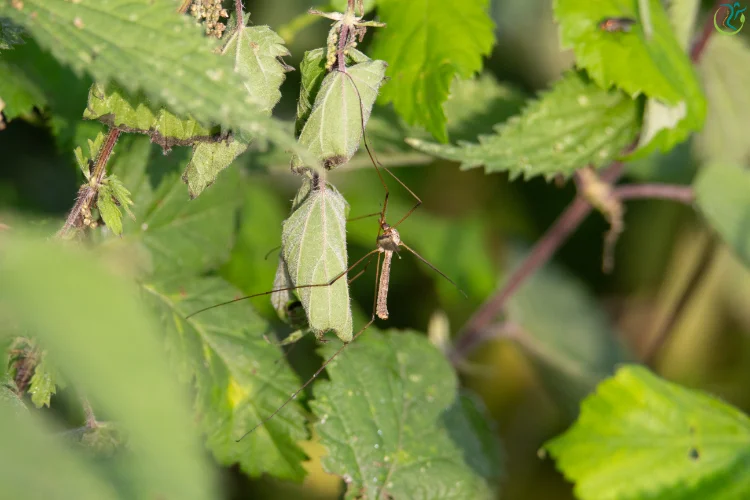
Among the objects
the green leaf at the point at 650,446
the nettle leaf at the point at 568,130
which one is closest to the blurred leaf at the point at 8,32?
the nettle leaf at the point at 568,130

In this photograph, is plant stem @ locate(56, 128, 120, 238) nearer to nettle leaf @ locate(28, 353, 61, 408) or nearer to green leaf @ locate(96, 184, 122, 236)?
green leaf @ locate(96, 184, 122, 236)

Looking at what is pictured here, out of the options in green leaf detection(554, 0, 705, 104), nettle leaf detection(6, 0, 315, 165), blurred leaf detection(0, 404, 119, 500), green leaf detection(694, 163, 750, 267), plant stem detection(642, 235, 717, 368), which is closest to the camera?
blurred leaf detection(0, 404, 119, 500)

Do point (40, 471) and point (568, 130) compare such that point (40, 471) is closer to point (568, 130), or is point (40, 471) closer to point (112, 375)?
point (112, 375)

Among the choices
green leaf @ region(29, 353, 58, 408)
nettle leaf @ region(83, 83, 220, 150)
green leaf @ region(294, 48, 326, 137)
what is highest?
green leaf @ region(294, 48, 326, 137)

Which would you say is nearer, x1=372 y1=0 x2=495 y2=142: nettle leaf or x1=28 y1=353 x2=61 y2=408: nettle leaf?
x1=28 y1=353 x2=61 y2=408: nettle leaf

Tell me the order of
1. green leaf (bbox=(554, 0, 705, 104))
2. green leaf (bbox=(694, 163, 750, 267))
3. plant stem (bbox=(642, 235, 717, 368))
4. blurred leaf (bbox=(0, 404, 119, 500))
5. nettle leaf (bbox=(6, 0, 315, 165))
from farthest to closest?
plant stem (bbox=(642, 235, 717, 368)), green leaf (bbox=(694, 163, 750, 267)), green leaf (bbox=(554, 0, 705, 104)), nettle leaf (bbox=(6, 0, 315, 165)), blurred leaf (bbox=(0, 404, 119, 500))

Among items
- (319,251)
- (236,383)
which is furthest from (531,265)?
(319,251)

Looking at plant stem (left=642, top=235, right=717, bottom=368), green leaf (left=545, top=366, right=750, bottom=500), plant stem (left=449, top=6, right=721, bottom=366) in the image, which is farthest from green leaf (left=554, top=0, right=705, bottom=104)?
plant stem (left=642, top=235, right=717, bottom=368)

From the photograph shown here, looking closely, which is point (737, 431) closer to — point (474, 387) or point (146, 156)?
point (474, 387)
